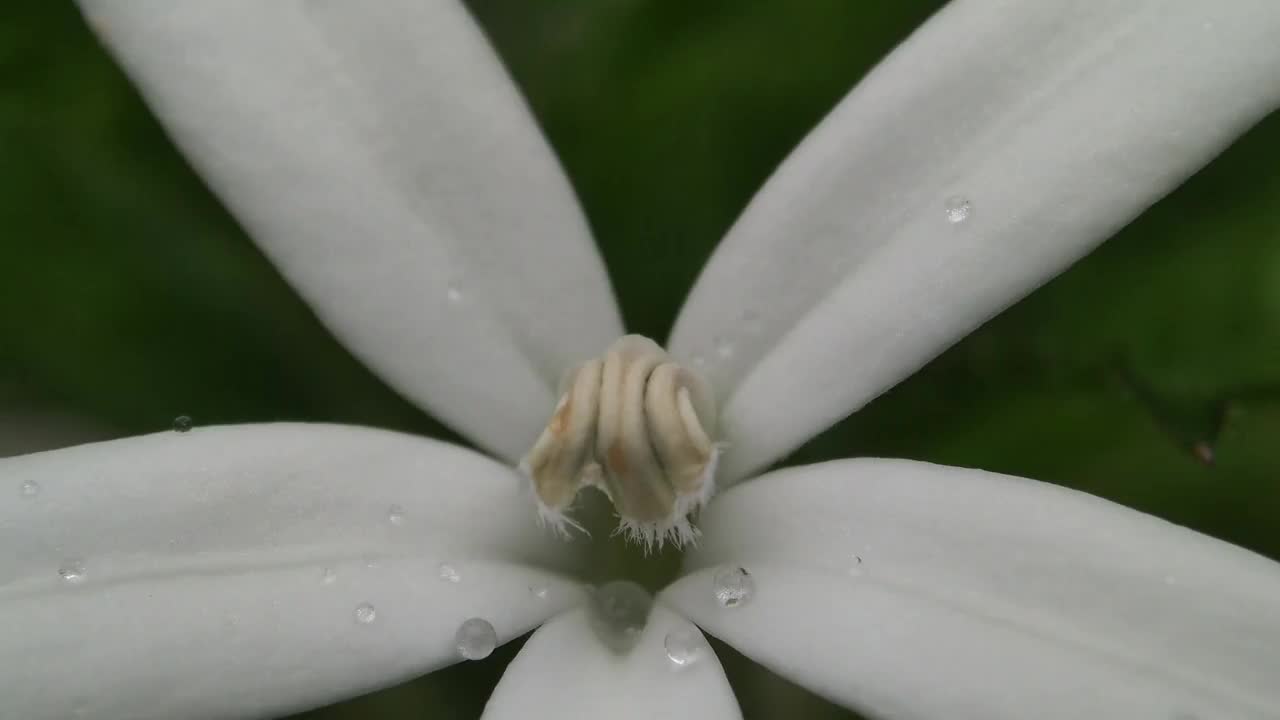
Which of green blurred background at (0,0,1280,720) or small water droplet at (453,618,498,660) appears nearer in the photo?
small water droplet at (453,618,498,660)

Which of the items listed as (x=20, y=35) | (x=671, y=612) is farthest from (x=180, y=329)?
(x=671, y=612)

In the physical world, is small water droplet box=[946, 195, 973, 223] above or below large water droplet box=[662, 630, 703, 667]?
above

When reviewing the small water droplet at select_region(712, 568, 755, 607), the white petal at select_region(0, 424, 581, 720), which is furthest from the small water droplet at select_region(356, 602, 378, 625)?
the small water droplet at select_region(712, 568, 755, 607)

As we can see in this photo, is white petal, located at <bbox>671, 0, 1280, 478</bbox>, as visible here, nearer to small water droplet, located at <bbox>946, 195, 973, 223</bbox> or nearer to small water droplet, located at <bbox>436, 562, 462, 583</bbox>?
small water droplet, located at <bbox>946, 195, 973, 223</bbox>

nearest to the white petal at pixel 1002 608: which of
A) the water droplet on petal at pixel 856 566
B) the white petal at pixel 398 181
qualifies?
the water droplet on petal at pixel 856 566

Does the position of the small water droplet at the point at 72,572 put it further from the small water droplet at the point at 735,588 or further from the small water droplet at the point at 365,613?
the small water droplet at the point at 735,588

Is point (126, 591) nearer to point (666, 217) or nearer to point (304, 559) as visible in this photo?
point (304, 559)
